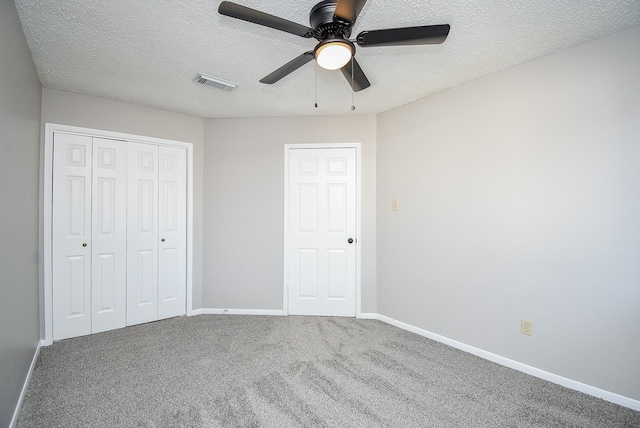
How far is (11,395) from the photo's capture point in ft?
5.48

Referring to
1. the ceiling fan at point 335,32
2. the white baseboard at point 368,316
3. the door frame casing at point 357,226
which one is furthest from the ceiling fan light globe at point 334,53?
the white baseboard at point 368,316

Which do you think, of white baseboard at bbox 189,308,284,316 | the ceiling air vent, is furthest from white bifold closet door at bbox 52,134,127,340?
the ceiling air vent

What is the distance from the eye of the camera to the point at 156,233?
3.39m

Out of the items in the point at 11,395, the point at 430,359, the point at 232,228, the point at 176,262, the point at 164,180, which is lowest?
the point at 430,359

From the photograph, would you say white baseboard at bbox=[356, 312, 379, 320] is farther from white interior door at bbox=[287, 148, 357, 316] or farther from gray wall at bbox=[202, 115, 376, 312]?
gray wall at bbox=[202, 115, 376, 312]

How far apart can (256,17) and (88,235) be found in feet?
9.38

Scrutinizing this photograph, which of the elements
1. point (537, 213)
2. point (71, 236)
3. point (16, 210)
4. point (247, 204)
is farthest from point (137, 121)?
point (537, 213)

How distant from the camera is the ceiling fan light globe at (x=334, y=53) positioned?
153 cm

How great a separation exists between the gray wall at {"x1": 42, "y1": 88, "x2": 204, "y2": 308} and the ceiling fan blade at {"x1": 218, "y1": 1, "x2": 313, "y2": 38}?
2.44m

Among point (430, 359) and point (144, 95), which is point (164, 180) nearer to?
point (144, 95)

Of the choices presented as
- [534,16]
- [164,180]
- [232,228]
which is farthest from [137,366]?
[534,16]

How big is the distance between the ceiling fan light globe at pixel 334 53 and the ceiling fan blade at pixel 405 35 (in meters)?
0.09

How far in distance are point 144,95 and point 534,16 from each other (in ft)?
11.0

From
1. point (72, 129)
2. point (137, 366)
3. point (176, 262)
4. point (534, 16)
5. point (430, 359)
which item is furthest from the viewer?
point (176, 262)
